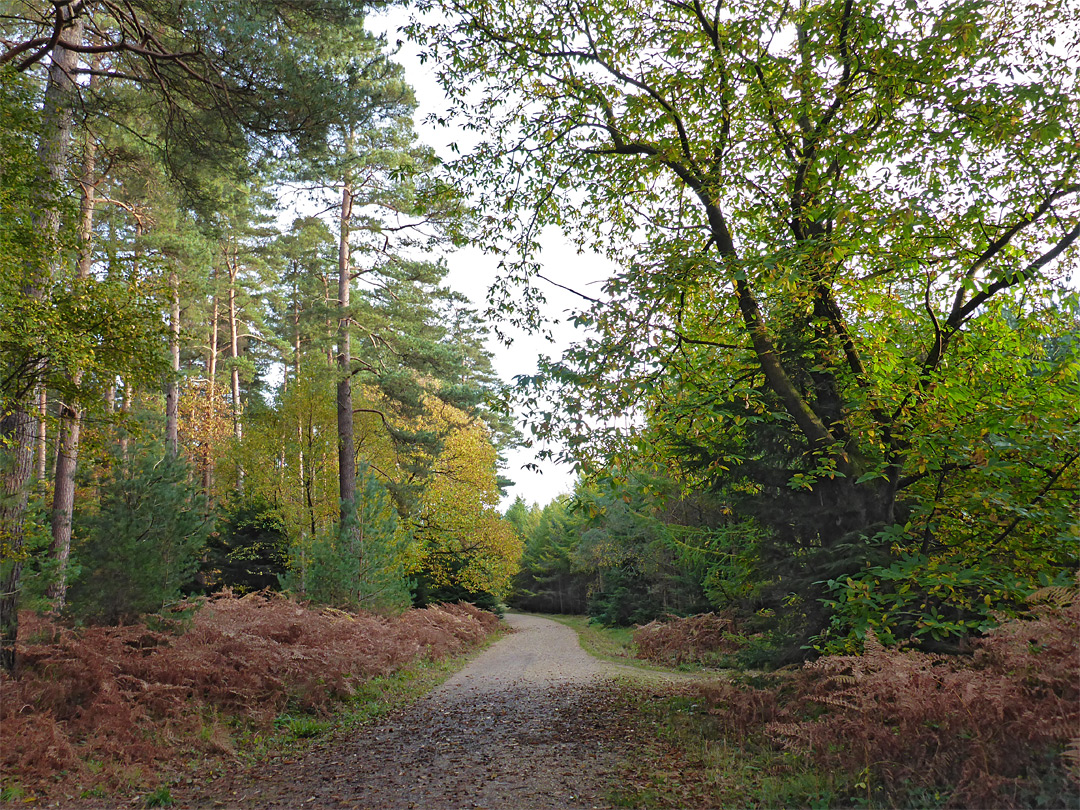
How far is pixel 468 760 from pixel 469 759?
4 centimetres

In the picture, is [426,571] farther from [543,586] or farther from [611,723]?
[543,586]

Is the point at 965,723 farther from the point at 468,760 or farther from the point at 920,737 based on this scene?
the point at 468,760

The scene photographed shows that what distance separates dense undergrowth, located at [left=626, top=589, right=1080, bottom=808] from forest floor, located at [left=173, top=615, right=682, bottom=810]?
0.71 meters

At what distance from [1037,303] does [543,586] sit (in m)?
47.6

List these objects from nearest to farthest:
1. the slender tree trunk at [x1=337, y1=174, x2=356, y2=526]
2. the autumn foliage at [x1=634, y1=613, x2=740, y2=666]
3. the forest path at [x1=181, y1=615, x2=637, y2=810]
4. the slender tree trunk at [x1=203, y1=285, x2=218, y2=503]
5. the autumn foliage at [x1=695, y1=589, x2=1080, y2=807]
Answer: the autumn foliage at [x1=695, y1=589, x2=1080, y2=807]
the forest path at [x1=181, y1=615, x2=637, y2=810]
the autumn foliage at [x1=634, y1=613, x2=740, y2=666]
the slender tree trunk at [x1=337, y1=174, x2=356, y2=526]
the slender tree trunk at [x1=203, y1=285, x2=218, y2=503]

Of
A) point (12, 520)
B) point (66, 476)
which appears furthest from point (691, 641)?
point (66, 476)

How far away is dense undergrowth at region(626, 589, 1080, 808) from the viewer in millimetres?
3484

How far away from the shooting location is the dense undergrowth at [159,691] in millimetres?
5461

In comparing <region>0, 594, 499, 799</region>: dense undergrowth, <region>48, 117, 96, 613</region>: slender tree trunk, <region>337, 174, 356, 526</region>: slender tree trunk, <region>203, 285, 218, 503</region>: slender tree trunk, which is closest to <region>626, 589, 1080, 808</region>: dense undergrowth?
<region>0, 594, 499, 799</region>: dense undergrowth

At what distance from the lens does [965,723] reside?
4.00 meters

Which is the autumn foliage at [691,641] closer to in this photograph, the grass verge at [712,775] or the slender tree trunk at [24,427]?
the grass verge at [712,775]

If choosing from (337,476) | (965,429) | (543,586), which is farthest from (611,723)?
(543,586)

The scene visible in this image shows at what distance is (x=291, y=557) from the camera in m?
16.1

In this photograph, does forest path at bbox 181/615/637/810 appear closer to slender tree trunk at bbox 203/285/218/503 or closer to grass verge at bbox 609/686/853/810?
grass verge at bbox 609/686/853/810
